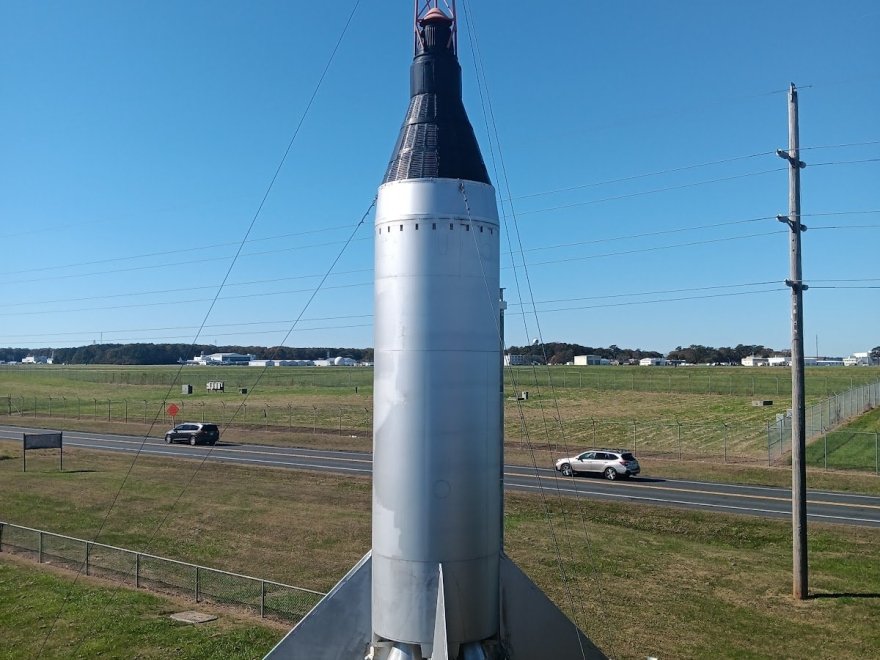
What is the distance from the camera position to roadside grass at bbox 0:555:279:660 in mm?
12508

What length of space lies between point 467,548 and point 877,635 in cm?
1078

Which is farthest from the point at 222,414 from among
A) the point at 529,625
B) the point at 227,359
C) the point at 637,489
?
the point at 227,359

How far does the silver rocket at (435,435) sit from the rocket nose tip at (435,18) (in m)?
1.26

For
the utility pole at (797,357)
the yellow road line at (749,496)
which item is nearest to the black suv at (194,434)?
the yellow road line at (749,496)

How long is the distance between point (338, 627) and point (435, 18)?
22.9ft

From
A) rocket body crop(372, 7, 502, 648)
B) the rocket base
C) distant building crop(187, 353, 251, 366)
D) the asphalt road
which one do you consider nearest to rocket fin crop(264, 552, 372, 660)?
the rocket base

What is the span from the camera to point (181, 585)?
54.5 feet

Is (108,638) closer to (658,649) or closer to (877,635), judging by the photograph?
(658,649)

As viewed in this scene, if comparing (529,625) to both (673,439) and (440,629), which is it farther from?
(673,439)

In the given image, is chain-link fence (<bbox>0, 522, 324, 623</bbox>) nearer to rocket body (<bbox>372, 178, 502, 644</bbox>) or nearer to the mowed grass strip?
the mowed grass strip

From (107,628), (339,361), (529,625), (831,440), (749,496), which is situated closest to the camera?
(529,625)

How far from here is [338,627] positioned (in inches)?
315

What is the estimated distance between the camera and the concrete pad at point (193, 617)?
14050 millimetres

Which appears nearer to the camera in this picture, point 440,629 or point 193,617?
point 440,629
